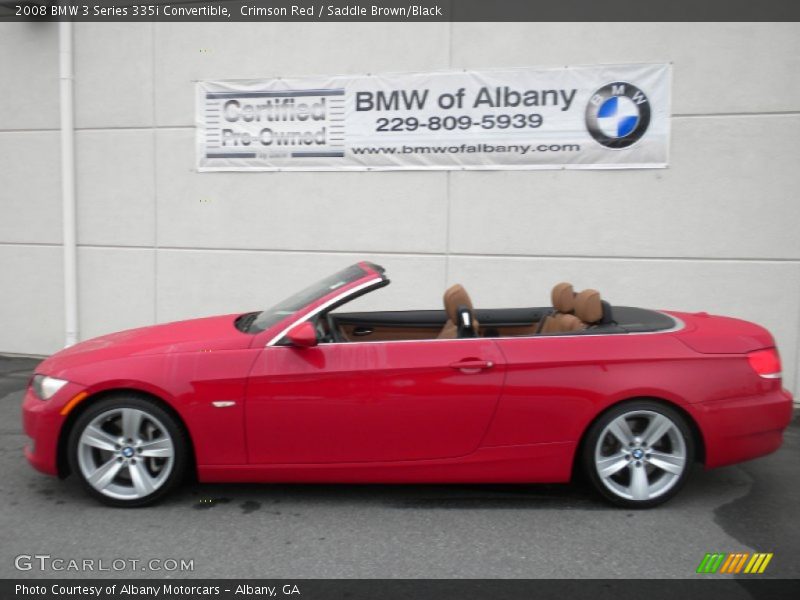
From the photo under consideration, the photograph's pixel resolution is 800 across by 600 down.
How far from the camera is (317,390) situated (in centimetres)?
406

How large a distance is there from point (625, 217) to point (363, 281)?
12.6 feet

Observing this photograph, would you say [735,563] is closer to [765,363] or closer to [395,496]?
[765,363]

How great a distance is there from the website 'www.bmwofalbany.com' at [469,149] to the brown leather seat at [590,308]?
3.09 metres

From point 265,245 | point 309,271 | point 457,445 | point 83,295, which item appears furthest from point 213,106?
point 457,445

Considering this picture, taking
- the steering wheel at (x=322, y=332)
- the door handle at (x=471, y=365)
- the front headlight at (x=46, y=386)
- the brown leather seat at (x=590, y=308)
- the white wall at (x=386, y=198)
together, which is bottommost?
the front headlight at (x=46, y=386)

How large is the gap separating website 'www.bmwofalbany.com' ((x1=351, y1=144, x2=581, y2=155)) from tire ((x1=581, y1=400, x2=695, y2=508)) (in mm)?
3809

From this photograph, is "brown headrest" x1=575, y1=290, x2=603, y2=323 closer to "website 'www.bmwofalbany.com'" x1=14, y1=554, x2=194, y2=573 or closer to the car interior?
the car interior

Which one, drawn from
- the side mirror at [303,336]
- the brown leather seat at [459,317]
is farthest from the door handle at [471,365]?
the side mirror at [303,336]

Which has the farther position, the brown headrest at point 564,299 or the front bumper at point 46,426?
the brown headrest at point 564,299

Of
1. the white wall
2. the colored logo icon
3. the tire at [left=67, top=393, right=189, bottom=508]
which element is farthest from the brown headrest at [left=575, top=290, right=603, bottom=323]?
the white wall

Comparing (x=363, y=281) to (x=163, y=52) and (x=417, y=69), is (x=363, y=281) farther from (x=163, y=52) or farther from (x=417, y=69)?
(x=163, y=52)

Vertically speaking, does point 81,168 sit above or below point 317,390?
above

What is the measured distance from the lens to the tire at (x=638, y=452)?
4.12 metres
